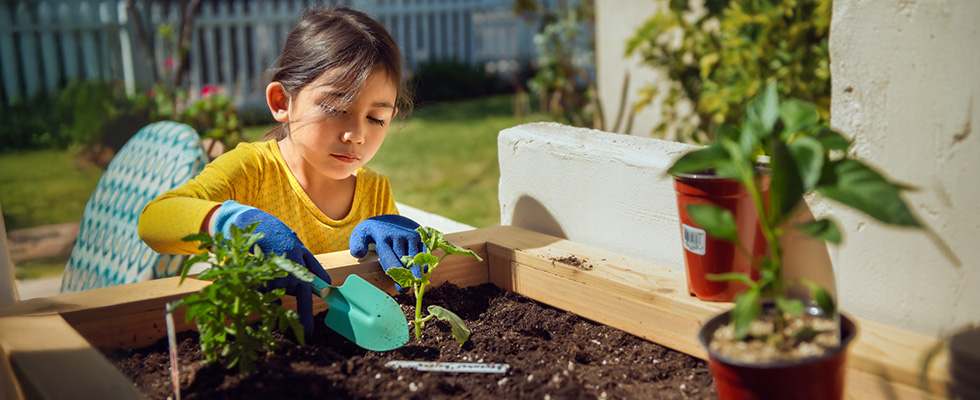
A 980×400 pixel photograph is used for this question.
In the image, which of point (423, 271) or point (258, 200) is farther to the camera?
point (258, 200)

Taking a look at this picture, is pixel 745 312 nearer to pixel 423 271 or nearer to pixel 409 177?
pixel 423 271

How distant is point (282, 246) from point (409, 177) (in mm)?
4337

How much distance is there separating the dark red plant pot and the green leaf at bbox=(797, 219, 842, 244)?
6.6 inches

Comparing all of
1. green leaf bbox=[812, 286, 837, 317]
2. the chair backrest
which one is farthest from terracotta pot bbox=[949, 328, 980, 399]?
the chair backrest

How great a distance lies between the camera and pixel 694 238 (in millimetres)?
1404

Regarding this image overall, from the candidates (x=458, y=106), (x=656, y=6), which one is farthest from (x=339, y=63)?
(x=458, y=106)

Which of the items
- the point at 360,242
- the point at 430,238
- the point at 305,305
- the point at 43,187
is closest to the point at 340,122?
the point at 360,242

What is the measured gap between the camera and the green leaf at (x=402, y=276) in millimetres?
1681

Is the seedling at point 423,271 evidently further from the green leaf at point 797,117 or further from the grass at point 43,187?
the grass at point 43,187

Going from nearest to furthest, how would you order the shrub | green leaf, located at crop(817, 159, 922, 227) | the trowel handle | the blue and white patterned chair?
green leaf, located at crop(817, 159, 922, 227)
the trowel handle
the blue and white patterned chair
the shrub

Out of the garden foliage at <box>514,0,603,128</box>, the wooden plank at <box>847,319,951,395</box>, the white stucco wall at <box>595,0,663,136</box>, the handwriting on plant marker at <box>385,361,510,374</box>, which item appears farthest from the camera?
the garden foliage at <box>514,0,603,128</box>

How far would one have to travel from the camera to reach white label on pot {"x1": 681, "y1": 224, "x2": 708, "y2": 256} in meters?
1.39

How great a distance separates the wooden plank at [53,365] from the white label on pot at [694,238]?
3.28ft

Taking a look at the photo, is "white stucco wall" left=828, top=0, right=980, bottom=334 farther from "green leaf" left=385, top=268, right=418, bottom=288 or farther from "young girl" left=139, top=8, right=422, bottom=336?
"young girl" left=139, top=8, right=422, bottom=336
